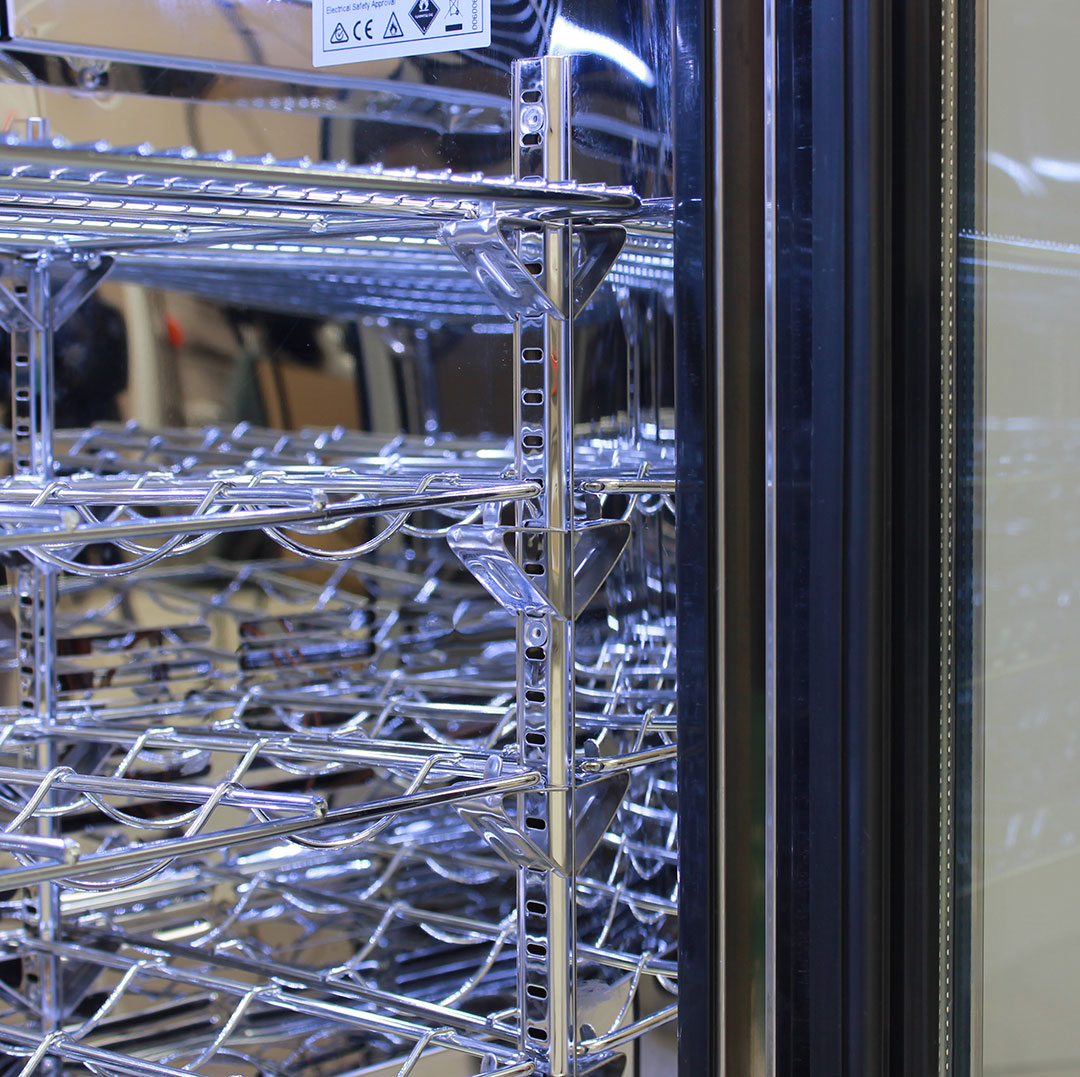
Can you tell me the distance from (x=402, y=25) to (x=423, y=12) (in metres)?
0.02

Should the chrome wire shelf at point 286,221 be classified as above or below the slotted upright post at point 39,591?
above

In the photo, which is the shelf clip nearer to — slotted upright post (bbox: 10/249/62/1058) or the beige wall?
the beige wall

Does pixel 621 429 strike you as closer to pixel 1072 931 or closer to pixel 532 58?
pixel 532 58

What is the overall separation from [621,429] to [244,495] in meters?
0.33

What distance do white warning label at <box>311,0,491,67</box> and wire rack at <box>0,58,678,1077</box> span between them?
0.24 ft

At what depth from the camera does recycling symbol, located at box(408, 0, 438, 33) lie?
39.4 inches

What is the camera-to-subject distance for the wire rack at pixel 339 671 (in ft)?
2.93

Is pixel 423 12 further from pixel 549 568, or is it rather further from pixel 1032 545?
pixel 1032 545

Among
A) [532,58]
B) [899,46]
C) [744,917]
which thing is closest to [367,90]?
[532,58]

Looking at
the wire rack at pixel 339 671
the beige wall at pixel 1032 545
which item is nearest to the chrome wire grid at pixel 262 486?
the wire rack at pixel 339 671

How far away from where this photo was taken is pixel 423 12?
100 cm

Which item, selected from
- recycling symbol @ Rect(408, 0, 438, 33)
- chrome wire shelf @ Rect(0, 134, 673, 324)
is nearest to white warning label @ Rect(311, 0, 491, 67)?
recycling symbol @ Rect(408, 0, 438, 33)

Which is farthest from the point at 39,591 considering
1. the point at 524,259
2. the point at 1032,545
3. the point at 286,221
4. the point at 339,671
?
the point at 1032,545

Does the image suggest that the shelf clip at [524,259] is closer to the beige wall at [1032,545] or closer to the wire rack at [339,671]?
the wire rack at [339,671]
